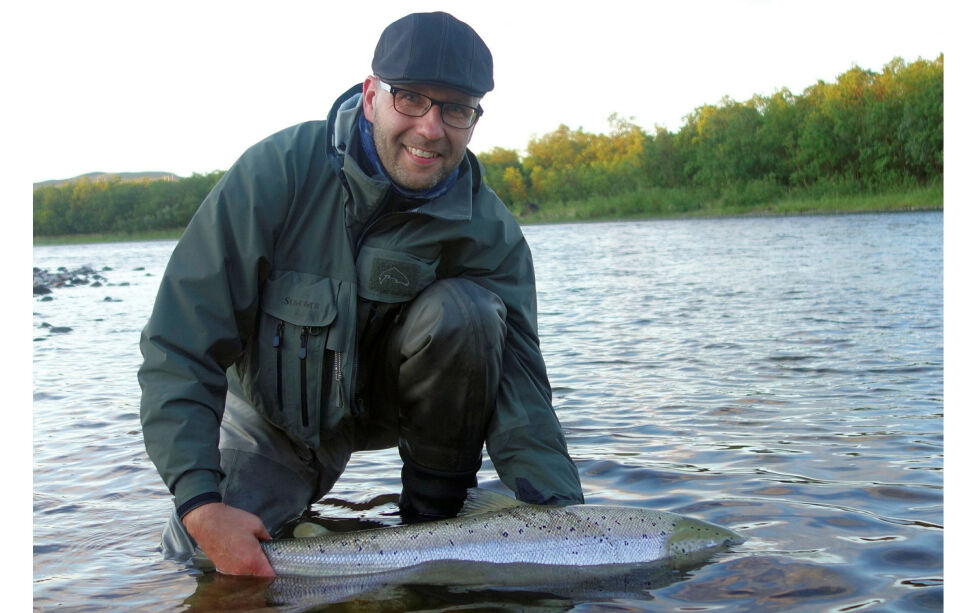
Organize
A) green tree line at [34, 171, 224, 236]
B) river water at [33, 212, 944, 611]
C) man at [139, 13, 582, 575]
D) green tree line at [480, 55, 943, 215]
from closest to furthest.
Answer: river water at [33, 212, 944, 611]
man at [139, 13, 582, 575]
green tree line at [480, 55, 943, 215]
green tree line at [34, 171, 224, 236]

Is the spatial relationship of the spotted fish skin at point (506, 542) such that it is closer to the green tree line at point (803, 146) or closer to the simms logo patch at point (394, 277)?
the simms logo patch at point (394, 277)

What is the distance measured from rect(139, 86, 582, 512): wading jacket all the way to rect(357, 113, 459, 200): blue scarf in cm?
3

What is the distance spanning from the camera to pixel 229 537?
2799mm

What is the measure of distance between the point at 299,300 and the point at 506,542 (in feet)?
3.63

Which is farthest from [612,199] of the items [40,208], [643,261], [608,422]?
[608,422]

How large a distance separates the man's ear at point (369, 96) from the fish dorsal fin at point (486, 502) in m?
1.41

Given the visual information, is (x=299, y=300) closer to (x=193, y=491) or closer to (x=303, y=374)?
(x=303, y=374)

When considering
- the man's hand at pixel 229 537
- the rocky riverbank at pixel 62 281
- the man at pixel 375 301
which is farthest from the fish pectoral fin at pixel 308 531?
the rocky riverbank at pixel 62 281

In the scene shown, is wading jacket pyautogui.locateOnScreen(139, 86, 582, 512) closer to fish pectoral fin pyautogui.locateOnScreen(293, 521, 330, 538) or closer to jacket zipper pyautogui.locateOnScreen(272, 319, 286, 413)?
jacket zipper pyautogui.locateOnScreen(272, 319, 286, 413)

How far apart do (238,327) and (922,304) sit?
879 cm

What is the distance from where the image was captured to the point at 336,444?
365 cm

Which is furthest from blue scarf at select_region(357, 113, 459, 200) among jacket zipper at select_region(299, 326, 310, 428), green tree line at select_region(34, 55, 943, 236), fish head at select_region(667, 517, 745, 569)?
green tree line at select_region(34, 55, 943, 236)

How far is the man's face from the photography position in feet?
10.6

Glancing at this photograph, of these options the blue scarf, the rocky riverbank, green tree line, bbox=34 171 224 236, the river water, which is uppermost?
green tree line, bbox=34 171 224 236
